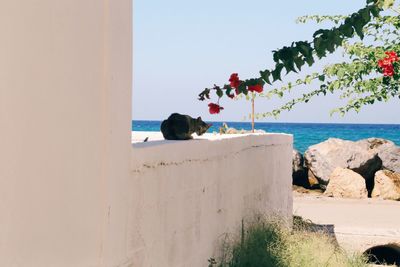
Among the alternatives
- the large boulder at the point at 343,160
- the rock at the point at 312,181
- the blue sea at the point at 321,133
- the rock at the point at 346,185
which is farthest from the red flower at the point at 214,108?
the blue sea at the point at 321,133

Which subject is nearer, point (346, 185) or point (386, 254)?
point (386, 254)

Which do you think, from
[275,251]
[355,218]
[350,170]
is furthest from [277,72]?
[350,170]

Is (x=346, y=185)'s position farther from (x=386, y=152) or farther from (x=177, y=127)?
(x=177, y=127)

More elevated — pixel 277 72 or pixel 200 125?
pixel 277 72

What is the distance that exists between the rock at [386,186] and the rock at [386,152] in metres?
2.34

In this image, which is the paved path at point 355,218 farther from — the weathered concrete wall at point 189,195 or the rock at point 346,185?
the weathered concrete wall at point 189,195

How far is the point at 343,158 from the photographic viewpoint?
19.2 metres

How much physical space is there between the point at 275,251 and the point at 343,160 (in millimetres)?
11883

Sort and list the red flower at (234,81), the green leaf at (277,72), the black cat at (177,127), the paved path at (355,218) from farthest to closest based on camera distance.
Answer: the paved path at (355,218) → the red flower at (234,81) → the green leaf at (277,72) → the black cat at (177,127)

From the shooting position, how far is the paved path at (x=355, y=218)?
10.6m

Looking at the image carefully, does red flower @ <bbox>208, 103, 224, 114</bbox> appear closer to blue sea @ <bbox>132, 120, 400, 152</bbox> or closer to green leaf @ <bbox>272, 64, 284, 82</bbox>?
green leaf @ <bbox>272, 64, 284, 82</bbox>

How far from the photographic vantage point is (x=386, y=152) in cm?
2084

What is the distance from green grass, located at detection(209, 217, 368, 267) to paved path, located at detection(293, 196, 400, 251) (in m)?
1.71

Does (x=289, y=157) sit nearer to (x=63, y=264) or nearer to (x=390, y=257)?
(x=390, y=257)
